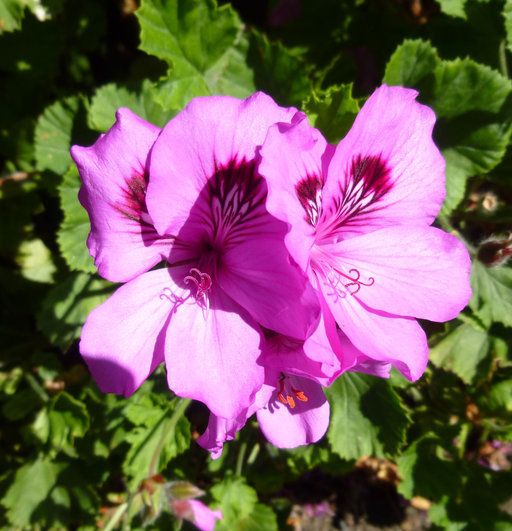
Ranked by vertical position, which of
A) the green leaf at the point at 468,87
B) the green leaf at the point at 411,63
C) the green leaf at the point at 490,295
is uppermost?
the green leaf at the point at 411,63

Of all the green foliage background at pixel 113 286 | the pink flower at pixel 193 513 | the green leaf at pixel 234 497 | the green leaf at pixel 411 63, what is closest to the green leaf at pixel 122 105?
the green foliage background at pixel 113 286

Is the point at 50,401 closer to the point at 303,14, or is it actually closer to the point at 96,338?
the point at 96,338

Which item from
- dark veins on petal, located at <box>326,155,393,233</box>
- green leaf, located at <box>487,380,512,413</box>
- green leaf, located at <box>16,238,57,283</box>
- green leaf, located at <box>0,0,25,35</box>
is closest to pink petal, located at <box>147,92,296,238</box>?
dark veins on petal, located at <box>326,155,393,233</box>

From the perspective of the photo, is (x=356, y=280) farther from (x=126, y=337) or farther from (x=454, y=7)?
(x=454, y=7)

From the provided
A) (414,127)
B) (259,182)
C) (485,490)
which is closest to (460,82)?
(414,127)

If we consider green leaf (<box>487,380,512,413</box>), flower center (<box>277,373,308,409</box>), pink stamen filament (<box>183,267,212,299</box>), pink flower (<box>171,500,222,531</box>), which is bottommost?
green leaf (<box>487,380,512,413</box>)

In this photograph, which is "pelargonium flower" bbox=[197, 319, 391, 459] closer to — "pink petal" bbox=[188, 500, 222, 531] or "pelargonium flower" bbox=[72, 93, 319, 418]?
"pelargonium flower" bbox=[72, 93, 319, 418]

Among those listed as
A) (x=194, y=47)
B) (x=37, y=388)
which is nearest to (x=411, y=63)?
(x=194, y=47)

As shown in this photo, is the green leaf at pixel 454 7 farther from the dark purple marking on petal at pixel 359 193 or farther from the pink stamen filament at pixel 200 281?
the pink stamen filament at pixel 200 281
